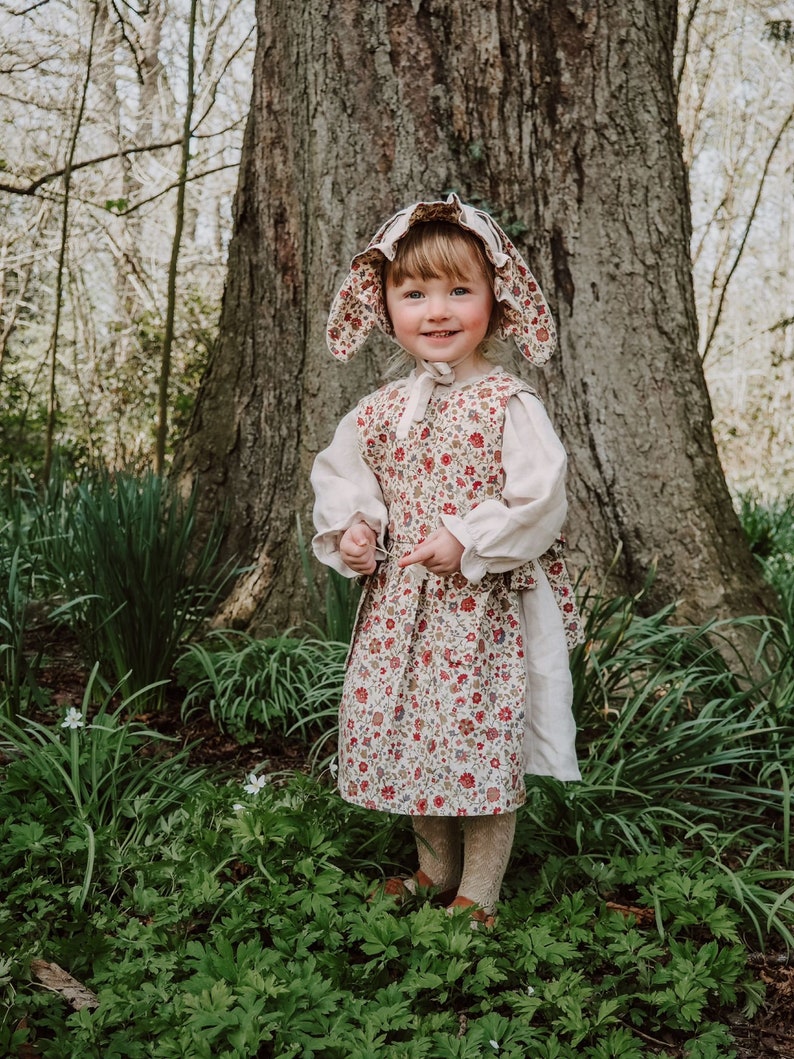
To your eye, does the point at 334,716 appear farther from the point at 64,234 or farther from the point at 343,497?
the point at 64,234

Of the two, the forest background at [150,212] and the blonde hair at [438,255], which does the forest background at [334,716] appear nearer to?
the blonde hair at [438,255]

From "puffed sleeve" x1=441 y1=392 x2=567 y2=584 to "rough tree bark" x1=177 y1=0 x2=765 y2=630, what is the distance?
123 cm

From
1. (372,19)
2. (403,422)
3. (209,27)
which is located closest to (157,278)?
(209,27)

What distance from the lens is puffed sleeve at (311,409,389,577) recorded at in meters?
2.08

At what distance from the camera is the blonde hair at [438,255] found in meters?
1.93

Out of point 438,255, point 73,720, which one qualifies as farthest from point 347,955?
point 438,255

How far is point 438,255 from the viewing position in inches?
76.0

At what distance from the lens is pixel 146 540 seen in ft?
9.52

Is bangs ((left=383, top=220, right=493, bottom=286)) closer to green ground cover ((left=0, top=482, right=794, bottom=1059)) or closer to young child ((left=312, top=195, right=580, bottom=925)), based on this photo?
young child ((left=312, top=195, right=580, bottom=925))

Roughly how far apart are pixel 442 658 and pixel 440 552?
0.25 metres

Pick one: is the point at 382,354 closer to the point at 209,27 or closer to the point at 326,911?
the point at 326,911

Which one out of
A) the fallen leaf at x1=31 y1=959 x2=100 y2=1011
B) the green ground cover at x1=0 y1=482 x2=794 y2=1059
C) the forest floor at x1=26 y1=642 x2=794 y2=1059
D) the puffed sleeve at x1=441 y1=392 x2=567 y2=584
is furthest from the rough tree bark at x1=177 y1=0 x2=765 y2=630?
the fallen leaf at x1=31 y1=959 x2=100 y2=1011

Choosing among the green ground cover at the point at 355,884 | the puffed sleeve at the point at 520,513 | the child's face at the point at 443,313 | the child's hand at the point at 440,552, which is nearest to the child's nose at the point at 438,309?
the child's face at the point at 443,313

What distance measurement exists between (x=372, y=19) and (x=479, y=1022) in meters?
2.80
